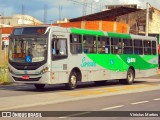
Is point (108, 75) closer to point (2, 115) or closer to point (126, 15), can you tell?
point (2, 115)

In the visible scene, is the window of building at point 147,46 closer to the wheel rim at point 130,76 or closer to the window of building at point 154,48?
the window of building at point 154,48

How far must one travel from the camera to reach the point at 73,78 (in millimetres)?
21781

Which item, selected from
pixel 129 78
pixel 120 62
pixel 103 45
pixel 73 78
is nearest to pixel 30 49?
pixel 73 78

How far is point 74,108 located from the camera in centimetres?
1407

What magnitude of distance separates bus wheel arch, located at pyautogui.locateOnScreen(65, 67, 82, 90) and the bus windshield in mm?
2061

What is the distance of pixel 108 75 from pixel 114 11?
125ft

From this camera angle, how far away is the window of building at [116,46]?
83.2ft

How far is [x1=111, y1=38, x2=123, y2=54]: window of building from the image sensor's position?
2536 cm

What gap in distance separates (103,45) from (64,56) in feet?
12.8

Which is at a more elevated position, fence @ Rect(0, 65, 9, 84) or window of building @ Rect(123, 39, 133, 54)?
window of building @ Rect(123, 39, 133, 54)

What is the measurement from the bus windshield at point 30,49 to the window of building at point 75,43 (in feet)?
6.15

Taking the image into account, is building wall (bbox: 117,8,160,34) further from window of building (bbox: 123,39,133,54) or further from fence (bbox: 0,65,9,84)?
fence (bbox: 0,65,9,84)

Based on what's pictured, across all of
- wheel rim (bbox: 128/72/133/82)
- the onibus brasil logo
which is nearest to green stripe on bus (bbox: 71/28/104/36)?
the onibus brasil logo

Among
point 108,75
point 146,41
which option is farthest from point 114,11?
point 108,75
